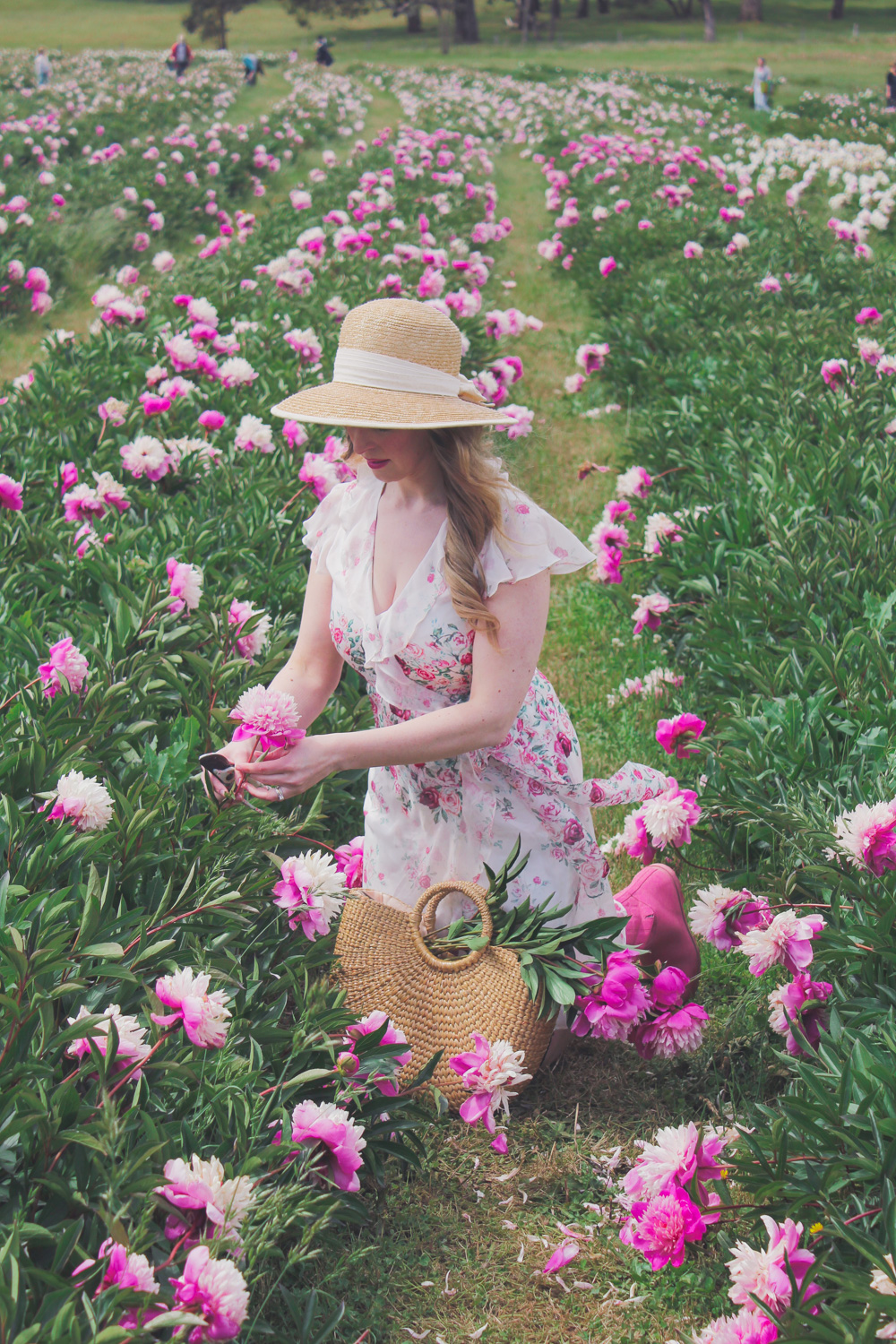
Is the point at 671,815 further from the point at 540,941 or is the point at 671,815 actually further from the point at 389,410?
the point at 389,410

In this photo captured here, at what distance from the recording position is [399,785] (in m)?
3.04

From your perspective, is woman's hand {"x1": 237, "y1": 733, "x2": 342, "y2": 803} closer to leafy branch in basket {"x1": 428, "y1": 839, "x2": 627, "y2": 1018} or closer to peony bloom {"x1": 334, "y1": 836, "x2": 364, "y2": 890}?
leafy branch in basket {"x1": 428, "y1": 839, "x2": 627, "y2": 1018}

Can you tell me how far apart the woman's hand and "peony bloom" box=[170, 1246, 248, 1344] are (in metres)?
1.03

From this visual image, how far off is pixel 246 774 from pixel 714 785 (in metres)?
1.67

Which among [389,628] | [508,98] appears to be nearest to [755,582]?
[389,628]

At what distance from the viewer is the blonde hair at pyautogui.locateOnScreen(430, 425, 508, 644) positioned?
8.65ft


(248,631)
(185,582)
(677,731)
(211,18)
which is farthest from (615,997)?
(211,18)

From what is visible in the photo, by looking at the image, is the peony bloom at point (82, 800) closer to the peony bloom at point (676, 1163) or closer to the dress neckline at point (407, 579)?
the dress neckline at point (407, 579)

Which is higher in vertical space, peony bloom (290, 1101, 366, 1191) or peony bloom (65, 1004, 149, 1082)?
peony bloom (65, 1004, 149, 1082)

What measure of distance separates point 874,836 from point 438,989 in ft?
3.57

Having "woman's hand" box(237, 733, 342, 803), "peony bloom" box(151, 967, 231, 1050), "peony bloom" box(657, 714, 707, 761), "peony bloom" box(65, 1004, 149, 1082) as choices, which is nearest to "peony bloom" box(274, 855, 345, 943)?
"woman's hand" box(237, 733, 342, 803)

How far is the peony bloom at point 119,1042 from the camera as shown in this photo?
6.12 ft

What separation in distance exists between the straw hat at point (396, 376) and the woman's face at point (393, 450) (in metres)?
0.06

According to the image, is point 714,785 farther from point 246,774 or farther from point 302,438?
point 302,438
